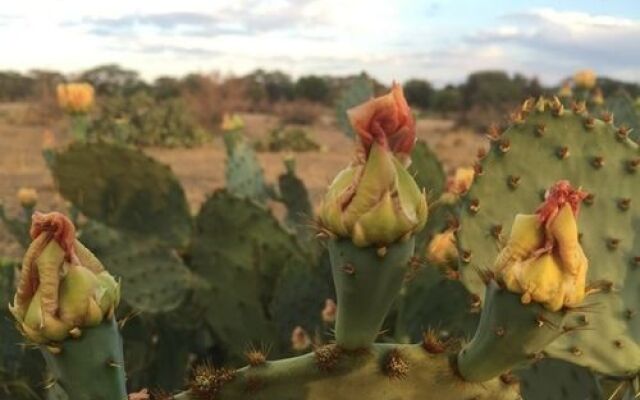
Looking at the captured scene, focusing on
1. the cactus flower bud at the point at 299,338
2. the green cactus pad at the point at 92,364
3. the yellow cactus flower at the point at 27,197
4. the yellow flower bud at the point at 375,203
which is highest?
the yellow flower bud at the point at 375,203

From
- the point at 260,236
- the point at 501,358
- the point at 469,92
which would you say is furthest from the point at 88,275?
the point at 469,92

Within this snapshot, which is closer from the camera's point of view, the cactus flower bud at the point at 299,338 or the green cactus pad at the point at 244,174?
the cactus flower bud at the point at 299,338

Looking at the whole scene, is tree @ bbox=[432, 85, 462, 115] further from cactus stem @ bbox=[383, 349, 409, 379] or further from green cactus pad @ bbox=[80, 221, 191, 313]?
cactus stem @ bbox=[383, 349, 409, 379]

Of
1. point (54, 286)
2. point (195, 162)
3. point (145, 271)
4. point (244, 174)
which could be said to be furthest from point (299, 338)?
point (195, 162)

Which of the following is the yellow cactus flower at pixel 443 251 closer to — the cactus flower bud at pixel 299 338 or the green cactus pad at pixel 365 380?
the cactus flower bud at pixel 299 338

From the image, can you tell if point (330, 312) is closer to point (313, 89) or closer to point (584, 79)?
point (584, 79)

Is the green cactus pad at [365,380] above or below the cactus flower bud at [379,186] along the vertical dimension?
below

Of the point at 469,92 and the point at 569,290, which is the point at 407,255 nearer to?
the point at 569,290

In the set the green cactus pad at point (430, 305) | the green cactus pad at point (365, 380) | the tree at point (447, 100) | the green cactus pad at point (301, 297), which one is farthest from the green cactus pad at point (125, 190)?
the tree at point (447, 100)
